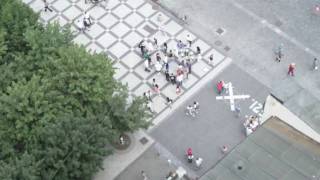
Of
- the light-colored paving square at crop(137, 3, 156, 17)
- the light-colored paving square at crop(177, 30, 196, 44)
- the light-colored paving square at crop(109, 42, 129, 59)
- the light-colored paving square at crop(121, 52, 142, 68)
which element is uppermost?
the light-colored paving square at crop(137, 3, 156, 17)

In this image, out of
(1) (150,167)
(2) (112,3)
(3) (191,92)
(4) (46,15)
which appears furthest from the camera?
(2) (112,3)

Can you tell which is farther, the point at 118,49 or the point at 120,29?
the point at 120,29

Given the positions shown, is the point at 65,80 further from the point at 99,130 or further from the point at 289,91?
the point at 289,91

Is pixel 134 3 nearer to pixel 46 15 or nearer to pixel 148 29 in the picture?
pixel 148 29

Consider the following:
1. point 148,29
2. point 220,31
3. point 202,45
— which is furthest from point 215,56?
point 148,29

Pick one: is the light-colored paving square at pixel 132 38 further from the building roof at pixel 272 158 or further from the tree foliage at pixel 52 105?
the building roof at pixel 272 158

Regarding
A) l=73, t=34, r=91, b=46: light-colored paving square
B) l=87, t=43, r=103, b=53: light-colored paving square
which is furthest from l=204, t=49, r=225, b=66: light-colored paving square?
l=73, t=34, r=91, b=46: light-colored paving square

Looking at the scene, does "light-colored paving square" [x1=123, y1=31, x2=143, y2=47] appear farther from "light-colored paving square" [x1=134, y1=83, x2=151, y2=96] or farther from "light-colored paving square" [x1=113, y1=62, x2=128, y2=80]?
"light-colored paving square" [x1=134, y1=83, x2=151, y2=96]
